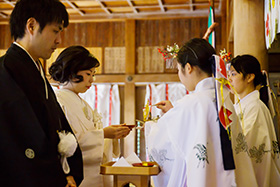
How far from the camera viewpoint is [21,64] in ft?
6.44

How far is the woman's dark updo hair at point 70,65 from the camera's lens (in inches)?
114

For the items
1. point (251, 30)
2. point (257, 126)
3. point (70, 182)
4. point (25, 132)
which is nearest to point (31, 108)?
point (25, 132)

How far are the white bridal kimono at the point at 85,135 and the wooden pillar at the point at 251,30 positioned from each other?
251 cm

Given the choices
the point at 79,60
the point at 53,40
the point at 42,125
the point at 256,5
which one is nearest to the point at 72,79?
the point at 79,60

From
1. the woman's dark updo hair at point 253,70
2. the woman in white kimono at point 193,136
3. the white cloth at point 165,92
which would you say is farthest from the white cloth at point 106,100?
the woman in white kimono at point 193,136

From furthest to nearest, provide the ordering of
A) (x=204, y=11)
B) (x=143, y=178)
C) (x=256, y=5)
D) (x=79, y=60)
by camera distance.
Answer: (x=204, y=11) < (x=256, y=5) < (x=79, y=60) < (x=143, y=178)

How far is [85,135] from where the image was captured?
9.12 feet

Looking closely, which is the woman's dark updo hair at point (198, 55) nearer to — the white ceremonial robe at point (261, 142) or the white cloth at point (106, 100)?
the white ceremonial robe at point (261, 142)

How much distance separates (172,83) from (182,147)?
5344mm

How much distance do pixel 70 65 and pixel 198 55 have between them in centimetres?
100

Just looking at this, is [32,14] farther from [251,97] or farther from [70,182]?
[251,97]

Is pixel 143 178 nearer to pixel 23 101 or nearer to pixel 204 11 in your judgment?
pixel 23 101

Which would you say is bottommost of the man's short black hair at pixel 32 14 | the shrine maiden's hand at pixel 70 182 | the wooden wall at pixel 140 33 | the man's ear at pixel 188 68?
the shrine maiden's hand at pixel 70 182

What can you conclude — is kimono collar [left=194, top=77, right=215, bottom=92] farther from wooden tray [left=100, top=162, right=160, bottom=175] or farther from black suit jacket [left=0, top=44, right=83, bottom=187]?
black suit jacket [left=0, top=44, right=83, bottom=187]
